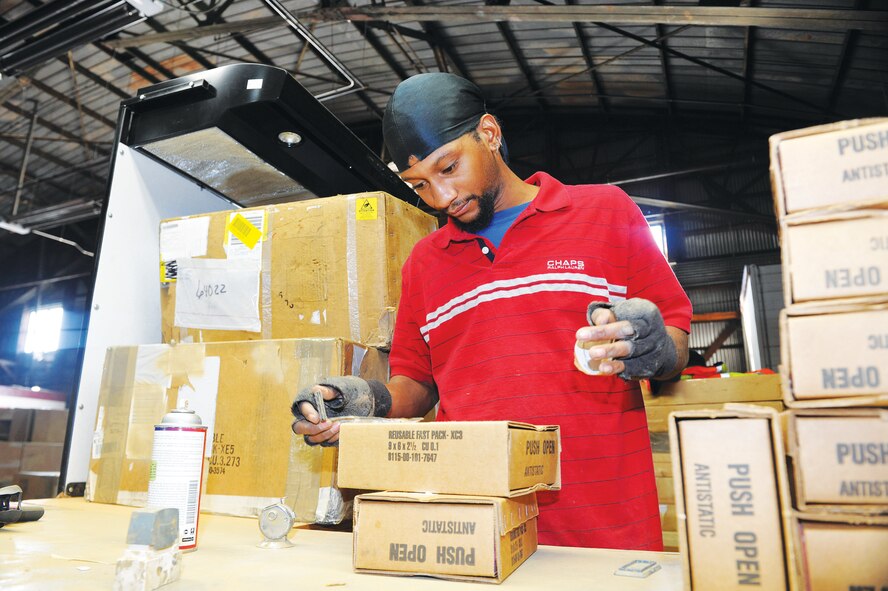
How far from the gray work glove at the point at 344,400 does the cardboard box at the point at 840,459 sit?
0.81 meters

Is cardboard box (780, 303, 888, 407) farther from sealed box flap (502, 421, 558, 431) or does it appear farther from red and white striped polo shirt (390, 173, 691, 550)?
red and white striped polo shirt (390, 173, 691, 550)

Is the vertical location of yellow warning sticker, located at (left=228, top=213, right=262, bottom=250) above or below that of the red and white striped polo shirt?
above

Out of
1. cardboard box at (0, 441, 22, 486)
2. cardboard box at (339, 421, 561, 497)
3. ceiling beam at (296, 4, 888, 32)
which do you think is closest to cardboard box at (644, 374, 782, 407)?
cardboard box at (339, 421, 561, 497)

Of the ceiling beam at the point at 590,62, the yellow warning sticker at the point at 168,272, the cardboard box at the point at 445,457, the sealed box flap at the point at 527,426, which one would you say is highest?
the ceiling beam at the point at 590,62

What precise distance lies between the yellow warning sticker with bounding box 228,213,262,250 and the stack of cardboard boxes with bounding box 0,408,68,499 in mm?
2638

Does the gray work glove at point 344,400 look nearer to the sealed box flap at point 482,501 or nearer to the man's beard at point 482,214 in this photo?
the sealed box flap at point 482,501

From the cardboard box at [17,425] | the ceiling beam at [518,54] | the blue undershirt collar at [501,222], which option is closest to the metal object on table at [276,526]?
the blue undershirt collar at [501,222]

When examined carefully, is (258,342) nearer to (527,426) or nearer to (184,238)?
(184,238)

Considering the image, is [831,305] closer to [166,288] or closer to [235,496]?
[235,496]

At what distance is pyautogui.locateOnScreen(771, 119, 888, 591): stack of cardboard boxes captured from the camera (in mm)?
606

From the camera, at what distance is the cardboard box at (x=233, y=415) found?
148 cm

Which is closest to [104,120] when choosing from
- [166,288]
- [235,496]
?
[166,288]

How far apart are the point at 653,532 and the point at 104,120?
31.4 feet

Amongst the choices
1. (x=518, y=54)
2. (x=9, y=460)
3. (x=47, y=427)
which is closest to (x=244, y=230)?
(x=9, y=460)
